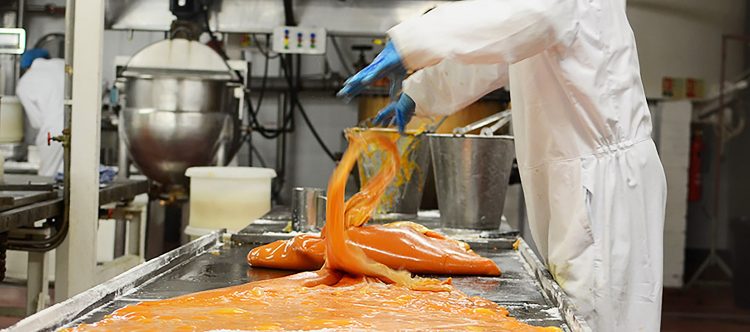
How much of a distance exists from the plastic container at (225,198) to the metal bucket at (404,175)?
0.47m

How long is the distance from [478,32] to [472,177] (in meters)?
0.97

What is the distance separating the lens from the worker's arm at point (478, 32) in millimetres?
1544

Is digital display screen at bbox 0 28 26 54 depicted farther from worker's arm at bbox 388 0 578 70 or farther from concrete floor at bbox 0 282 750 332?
concrete floor at bbox 0 282 750 332

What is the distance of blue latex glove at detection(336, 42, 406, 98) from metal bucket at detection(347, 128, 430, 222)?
4.04 feet

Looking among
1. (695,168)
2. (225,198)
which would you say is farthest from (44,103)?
(695,168)

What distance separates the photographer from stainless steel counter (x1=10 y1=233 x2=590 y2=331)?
129 centimetres

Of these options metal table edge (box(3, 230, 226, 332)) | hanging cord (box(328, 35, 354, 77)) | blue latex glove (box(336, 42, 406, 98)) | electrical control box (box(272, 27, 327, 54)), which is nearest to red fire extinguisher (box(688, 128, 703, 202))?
hanging cord (box(328, 35, 354, 77))

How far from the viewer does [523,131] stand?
1.89m

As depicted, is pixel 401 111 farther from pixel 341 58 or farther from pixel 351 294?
pixel 341 58

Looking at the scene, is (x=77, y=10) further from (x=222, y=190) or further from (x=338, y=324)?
(x=338, y=324)

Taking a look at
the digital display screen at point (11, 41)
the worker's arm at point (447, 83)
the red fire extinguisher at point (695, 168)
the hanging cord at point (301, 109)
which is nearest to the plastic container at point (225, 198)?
the digital display screen at point (11, 41)

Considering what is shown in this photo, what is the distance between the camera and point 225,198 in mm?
3004

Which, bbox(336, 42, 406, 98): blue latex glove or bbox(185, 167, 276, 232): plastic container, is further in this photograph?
bbox(185, 167, 276, 232): plastic container

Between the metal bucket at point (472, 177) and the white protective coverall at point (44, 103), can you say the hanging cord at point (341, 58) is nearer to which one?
the white protective coverall at point (44, 103)
